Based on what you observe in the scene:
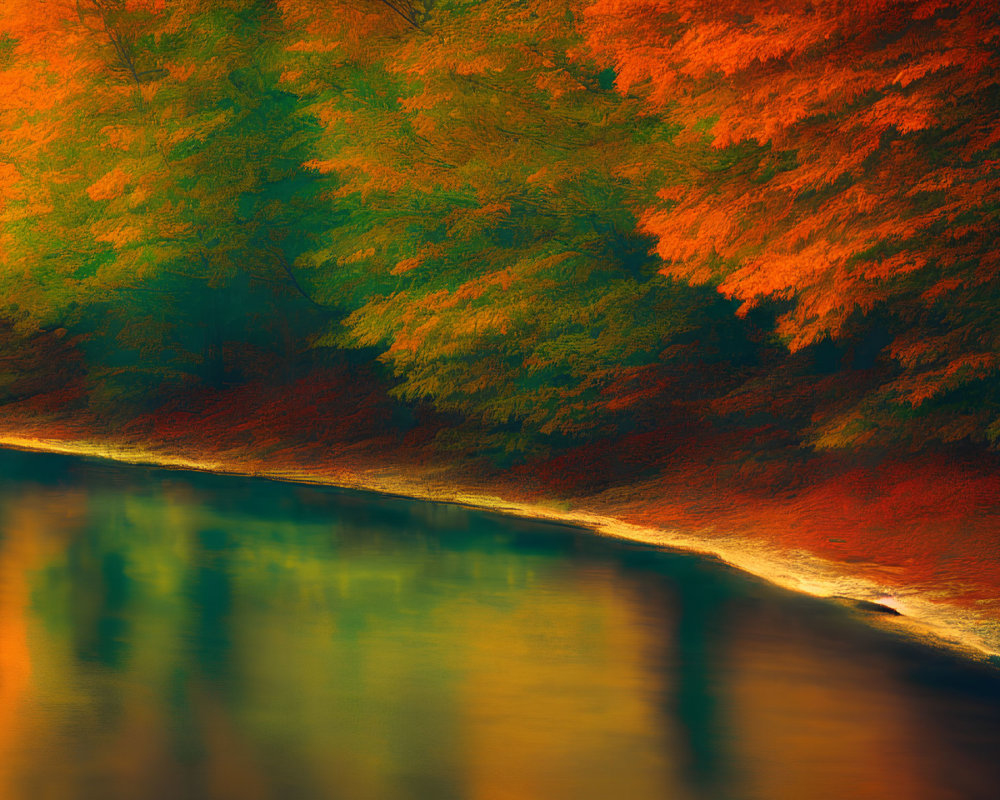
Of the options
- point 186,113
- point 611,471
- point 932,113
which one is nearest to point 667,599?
point 932,113

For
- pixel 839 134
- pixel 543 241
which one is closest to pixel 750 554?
pixel 839 134

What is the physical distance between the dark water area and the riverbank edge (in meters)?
0.41

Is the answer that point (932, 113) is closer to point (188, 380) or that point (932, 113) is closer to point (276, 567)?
point (276, 567)

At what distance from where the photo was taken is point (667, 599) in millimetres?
12773

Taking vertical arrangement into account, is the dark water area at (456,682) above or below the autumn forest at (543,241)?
below

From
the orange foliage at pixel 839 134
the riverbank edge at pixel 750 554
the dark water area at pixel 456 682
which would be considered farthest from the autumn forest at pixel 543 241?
the dark water area at pixel 456 682

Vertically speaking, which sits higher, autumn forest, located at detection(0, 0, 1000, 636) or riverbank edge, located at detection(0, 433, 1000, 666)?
autumn forest, located at detection(0, 0, 1000, 636)

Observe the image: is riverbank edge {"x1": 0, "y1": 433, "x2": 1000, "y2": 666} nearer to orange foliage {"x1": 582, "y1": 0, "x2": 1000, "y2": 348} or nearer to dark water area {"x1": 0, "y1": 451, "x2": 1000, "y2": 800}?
dark water area {"x1": 0, "y1": 451, "x2": 1000, "y2": 800}

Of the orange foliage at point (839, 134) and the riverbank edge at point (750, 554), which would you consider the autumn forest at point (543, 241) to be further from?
the riverbank edge at point (750, 554)

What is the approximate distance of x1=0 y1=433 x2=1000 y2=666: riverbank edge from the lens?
1152 centimetres

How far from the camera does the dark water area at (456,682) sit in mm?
7434

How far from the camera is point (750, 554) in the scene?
15.7 metres

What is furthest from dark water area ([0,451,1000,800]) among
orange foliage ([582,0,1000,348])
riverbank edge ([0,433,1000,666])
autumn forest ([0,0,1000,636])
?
autumn forest ([0,0,1000,636])

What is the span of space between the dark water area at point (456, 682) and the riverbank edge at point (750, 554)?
0.41 metres
